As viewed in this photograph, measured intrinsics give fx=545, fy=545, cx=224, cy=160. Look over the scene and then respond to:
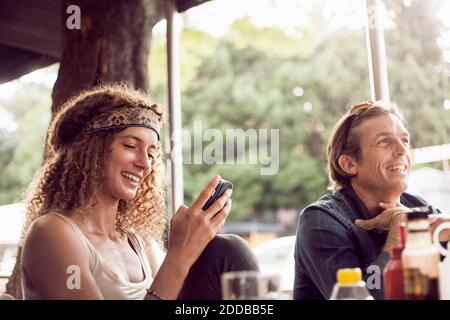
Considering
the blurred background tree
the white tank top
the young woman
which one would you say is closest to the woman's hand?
the young woman

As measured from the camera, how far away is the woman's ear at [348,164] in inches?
78.3

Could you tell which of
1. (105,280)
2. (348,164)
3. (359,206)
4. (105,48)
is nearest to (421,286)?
(105,280)

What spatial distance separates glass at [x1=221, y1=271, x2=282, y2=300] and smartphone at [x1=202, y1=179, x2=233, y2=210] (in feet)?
1.27

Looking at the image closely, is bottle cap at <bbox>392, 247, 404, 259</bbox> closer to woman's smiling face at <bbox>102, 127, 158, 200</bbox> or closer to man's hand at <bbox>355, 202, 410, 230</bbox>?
man's hand at <bbox>355, 202, 410, 230</bbox>

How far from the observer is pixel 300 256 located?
71.2 inches

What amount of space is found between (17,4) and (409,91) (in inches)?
259

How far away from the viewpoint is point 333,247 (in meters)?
1.66

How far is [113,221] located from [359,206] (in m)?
0.83

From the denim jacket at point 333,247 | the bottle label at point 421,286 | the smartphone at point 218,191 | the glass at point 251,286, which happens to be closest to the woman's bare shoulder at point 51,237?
the smartphone at point 218,191

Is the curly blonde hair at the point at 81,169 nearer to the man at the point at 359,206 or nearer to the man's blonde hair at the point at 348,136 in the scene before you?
the man at the point at 359,206
